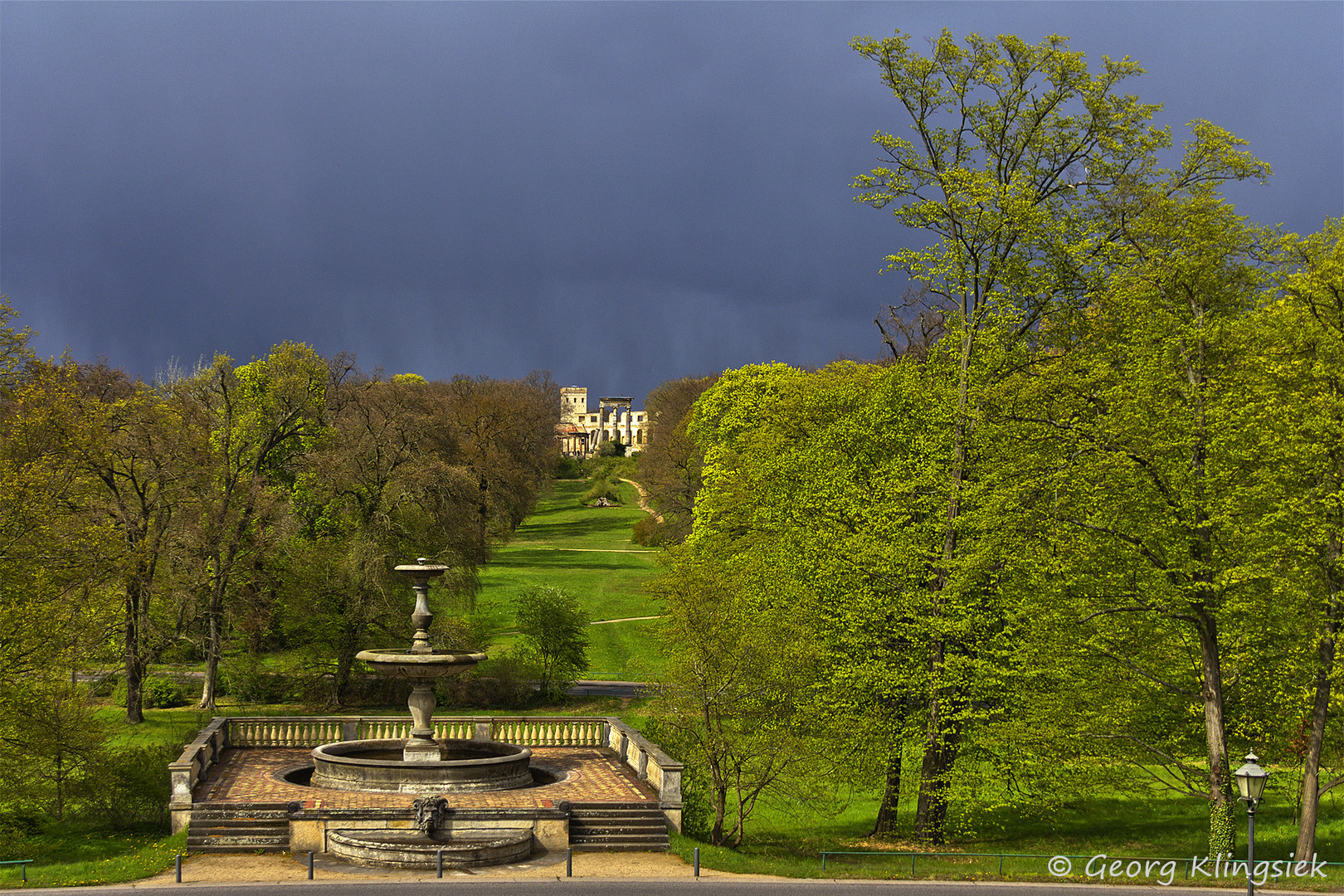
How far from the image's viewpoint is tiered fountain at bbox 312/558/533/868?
19641 mm

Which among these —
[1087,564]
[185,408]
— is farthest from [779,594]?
[185,408]

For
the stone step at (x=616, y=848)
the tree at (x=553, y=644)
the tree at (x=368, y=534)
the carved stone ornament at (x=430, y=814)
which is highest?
the tree at (x=368, y=534)

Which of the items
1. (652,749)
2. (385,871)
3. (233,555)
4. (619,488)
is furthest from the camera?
(619,488)

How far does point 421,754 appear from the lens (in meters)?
24.8

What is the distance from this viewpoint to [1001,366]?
26781mm

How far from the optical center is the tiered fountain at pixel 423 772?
773 inches

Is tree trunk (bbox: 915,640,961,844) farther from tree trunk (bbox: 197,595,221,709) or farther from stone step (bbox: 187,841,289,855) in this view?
tree trunk (bbox: 197,595,221,709)

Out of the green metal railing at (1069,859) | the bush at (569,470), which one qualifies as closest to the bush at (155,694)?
the green metal railing at (1069,859)

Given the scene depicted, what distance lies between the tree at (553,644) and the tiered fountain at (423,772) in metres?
18.2

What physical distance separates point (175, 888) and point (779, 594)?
52.7 ft

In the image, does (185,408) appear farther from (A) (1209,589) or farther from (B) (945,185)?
(A) (1209,589)

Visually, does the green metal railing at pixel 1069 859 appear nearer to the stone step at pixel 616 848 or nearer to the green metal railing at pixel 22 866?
the stone step at pixel 616 848

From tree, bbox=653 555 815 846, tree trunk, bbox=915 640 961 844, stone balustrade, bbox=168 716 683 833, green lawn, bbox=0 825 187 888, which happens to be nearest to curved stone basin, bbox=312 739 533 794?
green lawn, bbox=0 825 187 888

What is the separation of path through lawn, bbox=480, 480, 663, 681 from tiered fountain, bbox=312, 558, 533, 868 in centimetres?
1424
